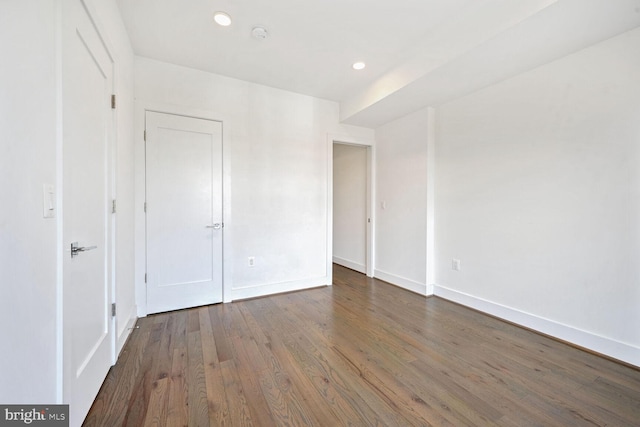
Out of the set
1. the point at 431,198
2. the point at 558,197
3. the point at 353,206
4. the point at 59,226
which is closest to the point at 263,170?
the point at 353,206

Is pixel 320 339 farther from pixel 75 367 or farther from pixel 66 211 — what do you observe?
pixel 66 211

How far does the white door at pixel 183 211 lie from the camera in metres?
2.71

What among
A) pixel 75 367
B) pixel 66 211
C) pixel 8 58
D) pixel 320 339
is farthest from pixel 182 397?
pixel 8 58

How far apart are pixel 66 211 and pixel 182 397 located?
1.23 meters

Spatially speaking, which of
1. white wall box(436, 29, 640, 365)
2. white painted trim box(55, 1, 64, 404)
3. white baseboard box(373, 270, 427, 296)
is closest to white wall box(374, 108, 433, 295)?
white baseboard box(373, 270, 427, 296)

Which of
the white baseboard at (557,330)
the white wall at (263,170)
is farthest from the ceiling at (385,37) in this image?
the white baseboard at (557,330)

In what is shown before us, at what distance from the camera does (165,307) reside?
2.78 meters

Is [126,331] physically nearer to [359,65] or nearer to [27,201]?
[27,201]

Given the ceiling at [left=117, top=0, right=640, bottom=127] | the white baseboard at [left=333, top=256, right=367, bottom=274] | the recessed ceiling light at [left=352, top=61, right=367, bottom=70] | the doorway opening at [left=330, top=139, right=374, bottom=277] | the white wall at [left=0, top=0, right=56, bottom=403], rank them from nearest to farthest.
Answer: the white wall at [left=0, top=0, right=56, bottom=403] < the ceiling at [left=117, top=0, right=640, bottom=127] < the recessed ceiling light at [left=352, top=61, right=367, bottom=70] < the doorway opening at [left=330, top=139, right=374, bottom=277] < the white baseboard at [left=333, top=256, right=367, bottom=274]

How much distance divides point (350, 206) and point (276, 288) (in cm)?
223

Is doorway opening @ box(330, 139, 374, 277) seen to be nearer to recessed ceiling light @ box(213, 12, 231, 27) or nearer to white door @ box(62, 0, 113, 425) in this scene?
recessed ceiling light @ box(213, 12, 231, 27)

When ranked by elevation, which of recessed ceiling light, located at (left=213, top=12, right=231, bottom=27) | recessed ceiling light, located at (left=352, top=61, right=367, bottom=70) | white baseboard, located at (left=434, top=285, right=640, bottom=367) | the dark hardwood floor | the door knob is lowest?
the dark hardwood floor

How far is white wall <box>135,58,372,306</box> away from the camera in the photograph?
2.80 metres

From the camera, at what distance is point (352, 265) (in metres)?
4.83
